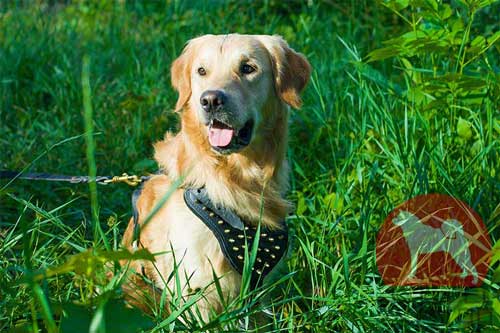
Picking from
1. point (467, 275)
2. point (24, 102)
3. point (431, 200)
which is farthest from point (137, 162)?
point (467, 275)

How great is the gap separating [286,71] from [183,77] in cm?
48

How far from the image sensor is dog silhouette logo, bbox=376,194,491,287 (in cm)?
318

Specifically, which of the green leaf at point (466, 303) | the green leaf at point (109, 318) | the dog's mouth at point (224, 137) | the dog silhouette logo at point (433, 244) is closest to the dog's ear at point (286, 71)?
the dog's mouth at point (224, 137)

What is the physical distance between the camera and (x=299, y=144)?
4840mm

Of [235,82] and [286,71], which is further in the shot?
[286,71]

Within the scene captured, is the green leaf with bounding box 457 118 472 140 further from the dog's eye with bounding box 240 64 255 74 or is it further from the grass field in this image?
the dog's eye with bounding box 240 64 255 74

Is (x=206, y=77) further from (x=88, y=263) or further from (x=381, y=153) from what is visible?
(x=88, y=263)

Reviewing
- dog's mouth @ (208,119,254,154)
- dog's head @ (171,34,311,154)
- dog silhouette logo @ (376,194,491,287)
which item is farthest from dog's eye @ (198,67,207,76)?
dog silhouette logo @ (376,194,491,287)

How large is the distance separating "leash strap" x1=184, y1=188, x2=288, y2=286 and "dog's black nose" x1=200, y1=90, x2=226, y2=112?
37 centimetres

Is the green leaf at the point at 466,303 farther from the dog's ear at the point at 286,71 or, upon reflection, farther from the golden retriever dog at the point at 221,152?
the dog's ear at the point at 286,71

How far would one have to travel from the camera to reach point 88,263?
2018mm

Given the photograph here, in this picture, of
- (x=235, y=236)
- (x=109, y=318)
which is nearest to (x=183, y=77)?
(x=235, y=236)

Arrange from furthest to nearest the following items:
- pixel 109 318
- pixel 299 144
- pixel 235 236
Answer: pixel 299 144
pixel 235 236
pixel 109 318

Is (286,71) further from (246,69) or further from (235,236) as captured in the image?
(235,236)
